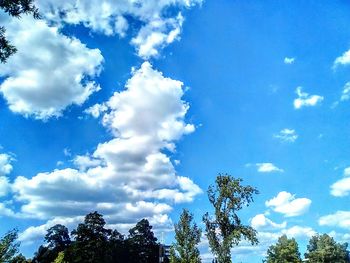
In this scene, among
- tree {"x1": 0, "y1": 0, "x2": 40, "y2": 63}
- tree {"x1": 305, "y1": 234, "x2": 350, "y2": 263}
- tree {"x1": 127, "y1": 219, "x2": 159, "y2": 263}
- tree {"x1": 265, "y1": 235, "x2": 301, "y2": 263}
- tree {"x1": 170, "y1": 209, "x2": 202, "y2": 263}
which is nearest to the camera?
tree {"x1": 0, "y1": 0, "x2": 40, "y2": 63}

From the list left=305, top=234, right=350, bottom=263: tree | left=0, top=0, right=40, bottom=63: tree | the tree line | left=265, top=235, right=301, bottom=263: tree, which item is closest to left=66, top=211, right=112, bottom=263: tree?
the tree line

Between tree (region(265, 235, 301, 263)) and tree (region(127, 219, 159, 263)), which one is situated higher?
tree (region(127, 219, 159, 263))

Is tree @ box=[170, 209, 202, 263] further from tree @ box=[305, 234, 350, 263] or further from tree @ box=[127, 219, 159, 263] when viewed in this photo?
tree @ box=[127, 219, 159, 263]

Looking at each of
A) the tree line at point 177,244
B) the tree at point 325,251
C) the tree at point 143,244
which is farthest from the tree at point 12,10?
the tree at point 143,244

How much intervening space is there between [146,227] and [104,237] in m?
21.8

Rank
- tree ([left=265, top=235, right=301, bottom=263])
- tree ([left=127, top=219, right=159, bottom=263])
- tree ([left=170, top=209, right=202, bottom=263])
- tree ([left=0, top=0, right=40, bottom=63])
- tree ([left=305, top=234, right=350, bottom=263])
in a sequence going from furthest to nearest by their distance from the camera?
tree ([left=127, top=219, right=159, bottom=263]) < tree ([left=305, top=234, right=350, bottom=263]) < tree ([left=265, top=235, right=301, bottom=263]) < tree ([left=170, top=209, right=202, bottom=263]) < tree ([left=0, top=0, right=40, bottom=63])

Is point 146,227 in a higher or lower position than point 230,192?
higher

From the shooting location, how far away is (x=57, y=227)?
127312 millimetres

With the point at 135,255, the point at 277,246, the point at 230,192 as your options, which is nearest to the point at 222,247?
the point at 230,192

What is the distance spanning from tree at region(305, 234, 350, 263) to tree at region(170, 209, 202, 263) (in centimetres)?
6104

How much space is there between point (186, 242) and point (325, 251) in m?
62.7

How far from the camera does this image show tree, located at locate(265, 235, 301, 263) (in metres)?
85.1

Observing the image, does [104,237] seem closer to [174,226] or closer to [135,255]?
[135,255]

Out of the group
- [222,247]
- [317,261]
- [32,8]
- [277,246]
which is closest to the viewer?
[32,8]
